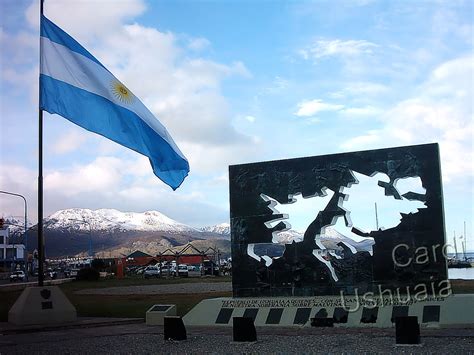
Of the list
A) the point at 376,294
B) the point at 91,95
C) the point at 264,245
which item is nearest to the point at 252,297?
the point at 264,245

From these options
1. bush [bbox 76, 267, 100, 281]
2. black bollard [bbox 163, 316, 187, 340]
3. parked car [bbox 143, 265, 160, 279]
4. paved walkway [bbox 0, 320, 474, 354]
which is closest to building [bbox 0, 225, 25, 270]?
parked car [bbox 143, 265, 160, 279]

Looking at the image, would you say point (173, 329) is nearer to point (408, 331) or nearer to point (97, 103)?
point (408, 331)

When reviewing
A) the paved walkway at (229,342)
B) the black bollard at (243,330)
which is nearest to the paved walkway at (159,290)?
the paved walkway at (229,342)

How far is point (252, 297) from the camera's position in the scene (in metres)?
18.6

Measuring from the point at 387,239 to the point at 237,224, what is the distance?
468 centimetres

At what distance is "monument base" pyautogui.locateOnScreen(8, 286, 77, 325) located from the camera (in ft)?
58.4

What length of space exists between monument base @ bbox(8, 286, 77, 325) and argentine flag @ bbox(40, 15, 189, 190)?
5.44m

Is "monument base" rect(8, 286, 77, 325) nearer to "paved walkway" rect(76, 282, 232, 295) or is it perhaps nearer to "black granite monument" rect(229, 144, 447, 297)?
"black granite monument" rect(229, 144, 447, 297)

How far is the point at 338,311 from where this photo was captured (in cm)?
1683

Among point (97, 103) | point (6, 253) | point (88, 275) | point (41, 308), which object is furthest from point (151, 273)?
point (6, 253)

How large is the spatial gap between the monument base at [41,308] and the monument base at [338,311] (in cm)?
368

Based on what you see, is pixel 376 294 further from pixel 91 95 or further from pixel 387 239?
pixel 91 95

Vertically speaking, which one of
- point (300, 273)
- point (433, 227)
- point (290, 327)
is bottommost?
point (290, 327)

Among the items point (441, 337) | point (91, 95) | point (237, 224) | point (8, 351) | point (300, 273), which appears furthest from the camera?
point (237, 224)
